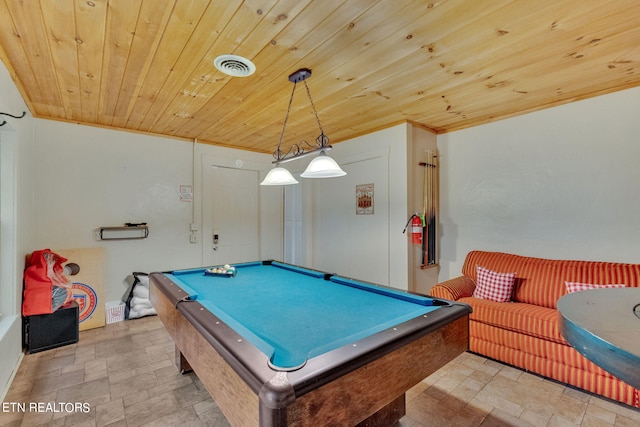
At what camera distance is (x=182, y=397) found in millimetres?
2061

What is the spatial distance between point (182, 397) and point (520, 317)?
265 centimetres

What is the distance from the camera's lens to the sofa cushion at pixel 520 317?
2.24m

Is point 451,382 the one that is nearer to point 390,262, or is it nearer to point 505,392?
point 505,392

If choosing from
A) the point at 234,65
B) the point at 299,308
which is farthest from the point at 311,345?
the point at 234,65

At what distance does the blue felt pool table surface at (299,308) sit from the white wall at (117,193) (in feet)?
5.30

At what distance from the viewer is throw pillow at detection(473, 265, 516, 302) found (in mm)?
2734

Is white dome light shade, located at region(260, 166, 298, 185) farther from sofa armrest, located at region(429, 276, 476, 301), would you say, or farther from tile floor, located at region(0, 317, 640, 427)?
sofa armrest, located at region(429, 276, 476, 301)

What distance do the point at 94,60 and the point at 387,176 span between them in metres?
2.93

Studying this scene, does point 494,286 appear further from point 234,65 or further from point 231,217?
point 231,217

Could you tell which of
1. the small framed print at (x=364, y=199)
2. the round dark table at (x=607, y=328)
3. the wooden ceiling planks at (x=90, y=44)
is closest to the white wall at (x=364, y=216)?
the small framed print at (x=364, y=199)

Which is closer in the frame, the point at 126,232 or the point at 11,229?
the point at 11,229

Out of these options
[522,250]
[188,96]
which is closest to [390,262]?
[522,250]

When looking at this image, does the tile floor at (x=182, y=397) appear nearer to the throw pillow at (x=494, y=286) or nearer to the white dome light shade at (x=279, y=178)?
the throw pillow at (x=494, y=286)

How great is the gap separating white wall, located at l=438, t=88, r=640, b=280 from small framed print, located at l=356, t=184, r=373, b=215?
912 mm
